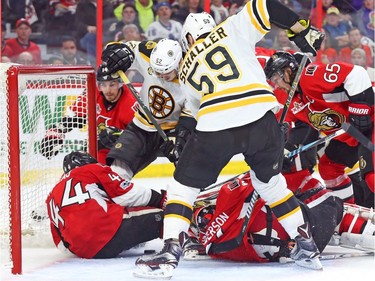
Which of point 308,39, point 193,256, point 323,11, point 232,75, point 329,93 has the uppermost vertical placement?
point 308,39

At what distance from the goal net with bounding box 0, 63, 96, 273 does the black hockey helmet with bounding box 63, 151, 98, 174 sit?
19cm

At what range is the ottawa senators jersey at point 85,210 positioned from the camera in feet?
13.4

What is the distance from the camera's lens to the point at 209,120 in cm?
379

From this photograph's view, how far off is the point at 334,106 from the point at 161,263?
4.60ft

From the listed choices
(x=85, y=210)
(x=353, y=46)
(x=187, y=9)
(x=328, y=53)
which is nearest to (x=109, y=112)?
(x=85, y=210)

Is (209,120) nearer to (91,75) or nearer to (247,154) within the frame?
(247,154)

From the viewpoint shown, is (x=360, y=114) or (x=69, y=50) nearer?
(x=360, y=114)

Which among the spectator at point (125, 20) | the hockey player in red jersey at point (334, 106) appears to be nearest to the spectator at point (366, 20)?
the spectator at point (125, 20)

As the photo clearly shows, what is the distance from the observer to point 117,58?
4.53 m

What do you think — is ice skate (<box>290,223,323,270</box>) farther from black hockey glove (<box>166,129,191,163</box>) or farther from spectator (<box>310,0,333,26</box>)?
spectator (<box>310,0,333,26</box>)

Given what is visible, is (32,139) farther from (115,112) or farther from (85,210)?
(115,112)

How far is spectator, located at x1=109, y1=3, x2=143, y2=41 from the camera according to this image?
6605 millimetres

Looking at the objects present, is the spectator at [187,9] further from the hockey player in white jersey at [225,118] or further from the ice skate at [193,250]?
the hockey player in white jersey at [225,118]

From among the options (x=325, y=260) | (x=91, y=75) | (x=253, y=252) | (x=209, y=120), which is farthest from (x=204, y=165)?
(x=91, y=75)
